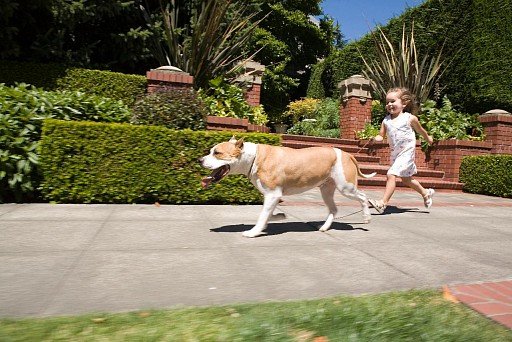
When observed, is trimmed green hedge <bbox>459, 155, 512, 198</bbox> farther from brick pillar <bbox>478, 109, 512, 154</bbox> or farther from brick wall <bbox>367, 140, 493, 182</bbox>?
brick pillar <bbox>478, 109, 512, 154</bbox>

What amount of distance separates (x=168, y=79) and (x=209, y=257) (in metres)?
6.11

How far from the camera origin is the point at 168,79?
8344 millimetres

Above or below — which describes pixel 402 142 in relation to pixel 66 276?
above

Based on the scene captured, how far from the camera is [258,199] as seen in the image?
6.46m

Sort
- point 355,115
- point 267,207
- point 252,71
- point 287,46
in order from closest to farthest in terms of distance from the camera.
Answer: point 267,207
point 252,71
point 355,115
point 287,46

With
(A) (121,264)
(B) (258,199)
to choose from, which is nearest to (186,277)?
(A) (121,264)

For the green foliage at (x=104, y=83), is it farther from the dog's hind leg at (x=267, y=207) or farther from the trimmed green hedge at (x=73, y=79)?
the dog's hind leg at (x=267, y=207)

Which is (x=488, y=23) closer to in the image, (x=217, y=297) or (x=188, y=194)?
(x=188, y=194)

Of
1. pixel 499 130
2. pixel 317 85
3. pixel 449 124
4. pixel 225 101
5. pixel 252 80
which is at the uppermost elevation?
pixel 317 85

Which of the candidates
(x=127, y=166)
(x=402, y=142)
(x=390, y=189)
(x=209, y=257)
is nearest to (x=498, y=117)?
(x=402, y=142)

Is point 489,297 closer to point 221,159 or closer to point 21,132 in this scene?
point 221,159

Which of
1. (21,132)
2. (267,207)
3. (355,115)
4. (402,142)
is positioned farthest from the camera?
(355,115)

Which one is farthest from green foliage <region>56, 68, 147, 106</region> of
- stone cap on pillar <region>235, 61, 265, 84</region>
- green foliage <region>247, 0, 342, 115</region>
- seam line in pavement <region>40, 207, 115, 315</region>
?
green foliage <region>247, 0, 342, 115</region>

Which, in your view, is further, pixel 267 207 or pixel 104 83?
pixel 104 83
